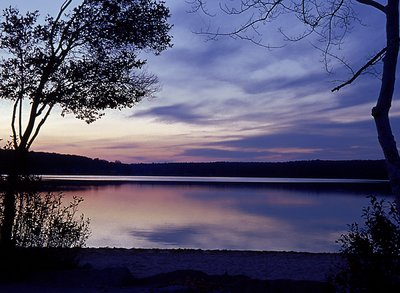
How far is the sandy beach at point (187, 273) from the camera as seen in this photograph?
10.3 m

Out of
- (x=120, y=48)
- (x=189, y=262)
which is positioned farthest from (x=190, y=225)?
(x=120, y=48)

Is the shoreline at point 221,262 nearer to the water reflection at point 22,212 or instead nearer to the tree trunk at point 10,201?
the water reflection at point 22,212

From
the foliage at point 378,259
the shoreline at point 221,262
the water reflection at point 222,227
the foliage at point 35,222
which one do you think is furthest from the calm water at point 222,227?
the foliage at point 378,259

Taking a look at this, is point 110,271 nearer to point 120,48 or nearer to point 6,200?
point 6,200

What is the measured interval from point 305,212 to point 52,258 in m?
42.1

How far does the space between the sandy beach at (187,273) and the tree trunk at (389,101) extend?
3.60 meters

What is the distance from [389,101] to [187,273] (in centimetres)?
641

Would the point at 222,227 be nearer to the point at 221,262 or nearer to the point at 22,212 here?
the point at 221,262

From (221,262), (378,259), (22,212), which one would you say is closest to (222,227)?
(221,262)

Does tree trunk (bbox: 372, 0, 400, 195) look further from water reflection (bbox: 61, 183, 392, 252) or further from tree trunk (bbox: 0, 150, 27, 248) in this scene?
water reflection (bbox: 61, 183, 392, 252)

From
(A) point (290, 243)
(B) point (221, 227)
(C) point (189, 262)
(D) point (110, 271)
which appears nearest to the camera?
(D) point (110, 271)

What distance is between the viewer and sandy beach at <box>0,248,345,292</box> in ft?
33.7

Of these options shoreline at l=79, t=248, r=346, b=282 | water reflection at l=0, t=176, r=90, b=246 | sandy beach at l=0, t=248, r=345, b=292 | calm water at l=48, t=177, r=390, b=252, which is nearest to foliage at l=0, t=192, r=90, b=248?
water reflection at l=0, t=176, r=90, b=246

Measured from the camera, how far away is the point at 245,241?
1216 inches
